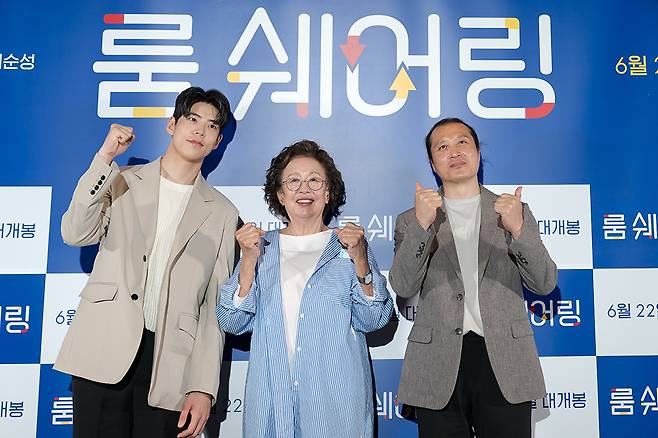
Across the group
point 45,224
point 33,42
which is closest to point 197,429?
point 45,224

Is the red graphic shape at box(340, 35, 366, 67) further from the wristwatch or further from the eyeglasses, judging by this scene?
the wristwatch

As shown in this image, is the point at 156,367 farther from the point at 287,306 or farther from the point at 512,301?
the point at 512,301

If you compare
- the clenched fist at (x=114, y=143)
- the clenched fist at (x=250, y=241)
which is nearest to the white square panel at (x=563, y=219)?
the clenched fist at (x=250, y=241)

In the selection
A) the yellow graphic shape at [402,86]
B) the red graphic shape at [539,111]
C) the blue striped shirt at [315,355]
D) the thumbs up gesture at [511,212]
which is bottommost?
the blue striped shirt at [315,355]

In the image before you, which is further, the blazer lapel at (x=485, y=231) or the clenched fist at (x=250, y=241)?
the blazer lapel at (x=485, y=231)

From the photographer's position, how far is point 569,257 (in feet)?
8.48

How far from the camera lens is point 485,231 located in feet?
7.04

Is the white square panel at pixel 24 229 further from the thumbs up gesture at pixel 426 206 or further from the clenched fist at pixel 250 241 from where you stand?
the thumbs up gesture at pixel 426 206

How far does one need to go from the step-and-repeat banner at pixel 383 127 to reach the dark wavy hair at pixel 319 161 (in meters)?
0.09

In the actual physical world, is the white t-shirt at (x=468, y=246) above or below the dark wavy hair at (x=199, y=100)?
below

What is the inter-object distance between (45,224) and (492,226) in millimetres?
1846

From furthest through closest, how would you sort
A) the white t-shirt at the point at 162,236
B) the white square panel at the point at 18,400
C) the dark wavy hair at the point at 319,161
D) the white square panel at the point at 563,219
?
the white square panel at the point at 563,219, the white square panel at the point at 18,400, the dark wavy hair at the point at 319,161, the white t-shirt at the point at 162,236

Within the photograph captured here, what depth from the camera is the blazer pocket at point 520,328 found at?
2053 millimetres

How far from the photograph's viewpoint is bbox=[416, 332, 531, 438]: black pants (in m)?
2.01
